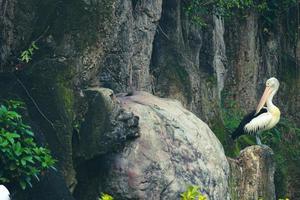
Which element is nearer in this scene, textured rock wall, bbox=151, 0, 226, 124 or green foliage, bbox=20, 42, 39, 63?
green foliage, bbox=20, 42, 39, 63

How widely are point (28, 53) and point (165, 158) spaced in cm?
202

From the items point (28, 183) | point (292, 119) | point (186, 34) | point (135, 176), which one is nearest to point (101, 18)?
point (135, 176)

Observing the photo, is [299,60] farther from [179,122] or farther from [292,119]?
[179,122]

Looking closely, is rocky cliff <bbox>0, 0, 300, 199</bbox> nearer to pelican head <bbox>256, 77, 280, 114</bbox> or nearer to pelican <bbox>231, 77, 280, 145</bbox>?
pelican <bbox>231, 77, 280, 145</bbox>

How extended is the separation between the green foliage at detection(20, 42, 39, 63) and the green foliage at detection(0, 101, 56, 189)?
124 centimetres

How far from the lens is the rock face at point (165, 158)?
10.4 metres

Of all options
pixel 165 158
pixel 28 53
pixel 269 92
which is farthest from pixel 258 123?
pixel 28 53

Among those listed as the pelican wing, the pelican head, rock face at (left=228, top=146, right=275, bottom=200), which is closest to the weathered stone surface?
rock face at (left=228, top=146, right=275, bottom=200)

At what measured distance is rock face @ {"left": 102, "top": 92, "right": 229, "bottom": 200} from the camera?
10430 mm

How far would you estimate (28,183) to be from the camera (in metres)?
9.09

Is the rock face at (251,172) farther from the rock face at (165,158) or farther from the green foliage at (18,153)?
the green foliage at (18,153)

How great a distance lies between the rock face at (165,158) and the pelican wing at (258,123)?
2707 mm

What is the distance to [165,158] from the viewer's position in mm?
10766

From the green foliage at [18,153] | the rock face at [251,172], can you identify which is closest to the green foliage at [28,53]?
the green foliage at [18,153]
